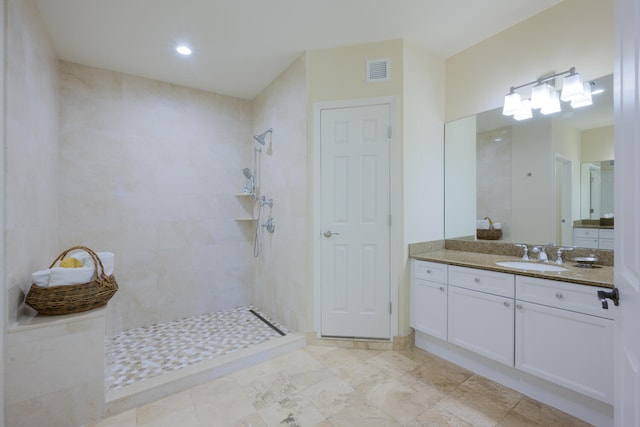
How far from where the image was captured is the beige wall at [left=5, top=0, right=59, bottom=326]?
58.9 inches

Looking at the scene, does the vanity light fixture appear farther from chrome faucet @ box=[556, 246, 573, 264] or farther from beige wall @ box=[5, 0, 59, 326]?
beige wall @ box=[5, 0, 59, 326]

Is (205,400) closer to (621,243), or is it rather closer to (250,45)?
(621,243)

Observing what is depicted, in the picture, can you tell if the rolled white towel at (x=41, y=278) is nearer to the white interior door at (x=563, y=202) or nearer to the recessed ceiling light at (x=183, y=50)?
the recessed ceiling light at (x=183, y=50)

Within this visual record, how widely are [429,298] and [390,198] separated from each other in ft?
2.88

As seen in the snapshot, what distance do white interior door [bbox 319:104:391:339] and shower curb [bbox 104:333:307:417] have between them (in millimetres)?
397

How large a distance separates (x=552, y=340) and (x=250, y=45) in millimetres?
3003

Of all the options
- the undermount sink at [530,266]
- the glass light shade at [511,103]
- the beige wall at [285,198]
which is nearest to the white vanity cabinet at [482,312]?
the undermount sink at [530,266]

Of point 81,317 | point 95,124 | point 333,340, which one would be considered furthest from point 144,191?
point 333,340

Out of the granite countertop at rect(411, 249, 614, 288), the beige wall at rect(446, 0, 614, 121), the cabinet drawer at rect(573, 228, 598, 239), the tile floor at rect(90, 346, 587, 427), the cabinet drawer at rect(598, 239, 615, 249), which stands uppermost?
the beige wall at rect(446, 0, 614, 121)

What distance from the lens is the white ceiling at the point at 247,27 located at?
1.96 m

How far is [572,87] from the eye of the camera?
1954mm

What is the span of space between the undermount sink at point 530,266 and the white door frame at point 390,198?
0.77 metres

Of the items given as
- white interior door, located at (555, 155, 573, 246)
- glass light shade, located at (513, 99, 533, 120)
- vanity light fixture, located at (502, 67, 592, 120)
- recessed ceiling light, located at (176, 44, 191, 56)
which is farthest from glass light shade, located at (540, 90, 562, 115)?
recessed ceiling light, located at (176, 44, 191, 56)

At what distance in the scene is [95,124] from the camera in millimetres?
2689
